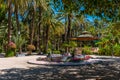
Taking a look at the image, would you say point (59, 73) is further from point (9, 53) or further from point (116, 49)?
point (116, 49)

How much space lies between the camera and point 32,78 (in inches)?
479

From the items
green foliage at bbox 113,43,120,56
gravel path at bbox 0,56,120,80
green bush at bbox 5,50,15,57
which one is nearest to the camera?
gravel path at bbox 0,56,120,80

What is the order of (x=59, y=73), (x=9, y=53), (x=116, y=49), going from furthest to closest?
(x=116, y=49), (x=9, y=53), (x=59, y=73)

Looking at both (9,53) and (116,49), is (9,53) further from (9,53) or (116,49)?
(116,49)

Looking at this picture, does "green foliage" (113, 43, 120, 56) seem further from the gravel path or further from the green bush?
the gravel path

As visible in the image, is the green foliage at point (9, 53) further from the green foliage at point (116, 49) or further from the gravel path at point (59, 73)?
the gravel path at point (59, 73)

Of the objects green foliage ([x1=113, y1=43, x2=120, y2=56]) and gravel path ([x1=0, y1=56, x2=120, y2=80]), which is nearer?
gravel path ([x1=0, y1=56, x2=120, y2=80])

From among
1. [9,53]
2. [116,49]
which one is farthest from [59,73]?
[116,49]

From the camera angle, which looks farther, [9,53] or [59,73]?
[9,53]

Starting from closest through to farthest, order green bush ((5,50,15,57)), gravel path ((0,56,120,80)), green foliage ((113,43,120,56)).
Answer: gravel path ((0,56,120,80)) → green bush ((5,50,15,57)) → green foliage ((113,43,120,56))

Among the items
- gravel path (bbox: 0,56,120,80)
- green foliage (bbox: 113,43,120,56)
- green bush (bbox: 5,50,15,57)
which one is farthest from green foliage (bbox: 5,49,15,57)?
gravel path (bbox: 0,56,120,80)

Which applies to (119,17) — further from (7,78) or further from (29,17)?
(29,17)

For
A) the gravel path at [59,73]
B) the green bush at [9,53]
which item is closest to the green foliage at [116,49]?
the green bush at [9,53]

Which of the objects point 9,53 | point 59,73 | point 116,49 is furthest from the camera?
point 116,49
